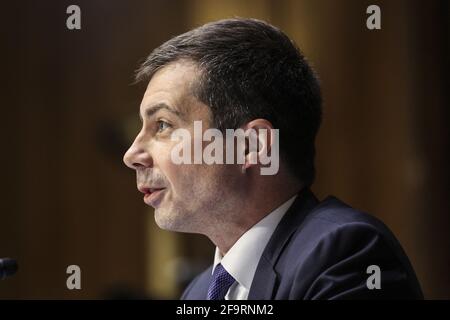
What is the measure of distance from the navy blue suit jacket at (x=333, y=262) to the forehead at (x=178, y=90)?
0.33 m

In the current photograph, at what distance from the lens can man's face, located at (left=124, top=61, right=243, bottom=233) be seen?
1355 millimetres

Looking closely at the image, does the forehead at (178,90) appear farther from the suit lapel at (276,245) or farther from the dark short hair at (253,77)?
the suit lapel at (276,245)

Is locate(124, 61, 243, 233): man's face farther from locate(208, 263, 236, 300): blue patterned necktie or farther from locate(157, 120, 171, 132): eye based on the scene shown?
locate(208, 263, 236, 300): blue patterned necktie

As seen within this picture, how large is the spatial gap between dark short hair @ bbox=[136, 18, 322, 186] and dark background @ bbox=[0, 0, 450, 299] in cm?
43

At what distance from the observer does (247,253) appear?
53.6 inches

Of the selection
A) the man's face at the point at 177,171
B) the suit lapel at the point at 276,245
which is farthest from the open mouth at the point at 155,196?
the suit lapel at the point at 276,245

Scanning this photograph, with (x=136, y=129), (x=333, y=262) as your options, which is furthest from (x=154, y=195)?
(x=136, y=129)

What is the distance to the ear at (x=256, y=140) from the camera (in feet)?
4.49

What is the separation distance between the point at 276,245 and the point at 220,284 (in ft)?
0.56

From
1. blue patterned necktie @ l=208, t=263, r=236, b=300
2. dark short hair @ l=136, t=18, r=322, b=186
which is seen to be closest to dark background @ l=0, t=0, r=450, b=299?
dark short hair @ l=136, t=18, r=322, b=186

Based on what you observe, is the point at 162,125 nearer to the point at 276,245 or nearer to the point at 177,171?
the point at 177,171
